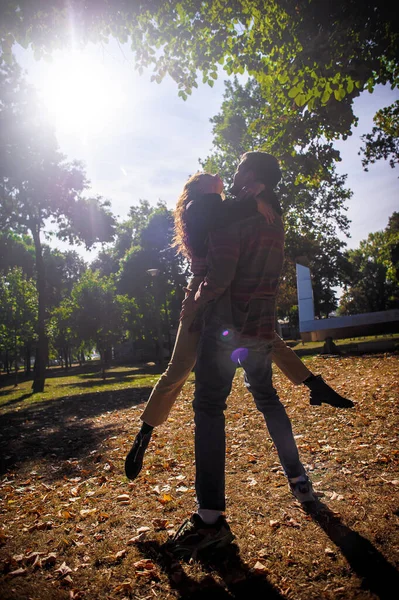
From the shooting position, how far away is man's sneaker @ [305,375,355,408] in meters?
2.63

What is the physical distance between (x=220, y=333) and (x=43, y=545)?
1.95 metres

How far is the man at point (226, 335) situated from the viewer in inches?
85.2

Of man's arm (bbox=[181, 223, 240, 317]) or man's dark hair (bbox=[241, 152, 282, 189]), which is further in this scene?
man's dark hair (bbox=[241, 152, 282, 189])

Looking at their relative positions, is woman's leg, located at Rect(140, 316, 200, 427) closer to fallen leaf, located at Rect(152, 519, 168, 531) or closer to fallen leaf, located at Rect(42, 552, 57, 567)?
fallen leaf, located at Rect(152, 519, 168, 531)

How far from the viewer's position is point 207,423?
224cm

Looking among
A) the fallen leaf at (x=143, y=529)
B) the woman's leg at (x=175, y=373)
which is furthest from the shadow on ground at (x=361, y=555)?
the woman's leg at (x=175, y=373)

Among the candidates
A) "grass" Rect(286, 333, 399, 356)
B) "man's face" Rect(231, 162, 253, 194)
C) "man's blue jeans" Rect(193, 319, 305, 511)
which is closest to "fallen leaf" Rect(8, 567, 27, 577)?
"man's blue jeans" Rect(193, 319, 305, 511)

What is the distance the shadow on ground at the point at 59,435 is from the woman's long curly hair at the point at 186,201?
310 cm

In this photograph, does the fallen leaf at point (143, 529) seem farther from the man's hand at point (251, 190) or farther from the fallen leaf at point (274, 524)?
the man's hand at point (251, 190)

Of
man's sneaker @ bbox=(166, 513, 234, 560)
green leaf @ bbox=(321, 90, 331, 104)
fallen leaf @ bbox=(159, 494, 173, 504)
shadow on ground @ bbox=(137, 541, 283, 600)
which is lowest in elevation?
fallen leaf @ bbox=(159, 494, 173, 504)

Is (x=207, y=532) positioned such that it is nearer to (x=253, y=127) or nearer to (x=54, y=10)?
(x=54, y=10)

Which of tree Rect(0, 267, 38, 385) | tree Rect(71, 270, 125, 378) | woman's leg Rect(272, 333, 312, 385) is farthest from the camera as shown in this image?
tree Rect(0, 267, 38, 385)

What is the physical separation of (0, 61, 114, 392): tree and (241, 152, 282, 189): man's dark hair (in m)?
17.6

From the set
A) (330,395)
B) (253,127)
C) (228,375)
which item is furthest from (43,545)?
(253,127)
